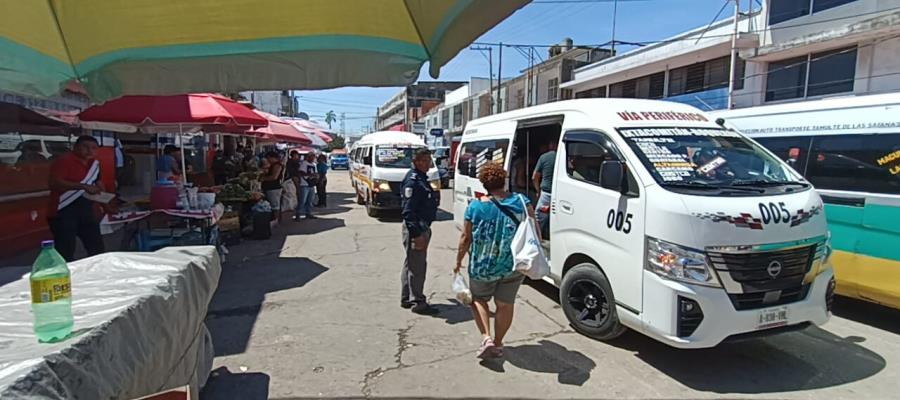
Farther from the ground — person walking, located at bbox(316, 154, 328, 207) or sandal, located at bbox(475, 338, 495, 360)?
person walking, located at bbox(316, 154, 328, 207)

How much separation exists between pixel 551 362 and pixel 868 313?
422cm

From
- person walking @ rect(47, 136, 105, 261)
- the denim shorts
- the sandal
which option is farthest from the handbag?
person walking @ rect(47, 136, 105, 261)

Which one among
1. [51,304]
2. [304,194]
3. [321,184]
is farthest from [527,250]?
[321,184]

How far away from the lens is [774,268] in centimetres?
382

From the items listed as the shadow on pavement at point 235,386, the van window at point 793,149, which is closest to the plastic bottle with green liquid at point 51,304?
the shadow on pavement at point 235,386

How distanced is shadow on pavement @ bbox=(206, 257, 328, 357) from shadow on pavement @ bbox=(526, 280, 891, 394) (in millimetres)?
3669

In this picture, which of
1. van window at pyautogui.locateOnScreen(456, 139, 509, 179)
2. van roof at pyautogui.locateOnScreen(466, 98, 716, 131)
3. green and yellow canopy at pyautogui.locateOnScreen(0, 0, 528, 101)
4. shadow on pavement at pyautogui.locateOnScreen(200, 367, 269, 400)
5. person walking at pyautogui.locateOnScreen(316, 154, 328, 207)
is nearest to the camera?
green and yellow canopy at pyautogui.locateOnScreen(0, 0, 528, 101)

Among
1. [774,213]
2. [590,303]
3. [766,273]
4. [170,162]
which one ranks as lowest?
[590,303]

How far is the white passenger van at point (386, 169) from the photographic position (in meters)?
12.7

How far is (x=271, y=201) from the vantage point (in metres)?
10.7

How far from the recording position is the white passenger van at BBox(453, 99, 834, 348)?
3730 mm

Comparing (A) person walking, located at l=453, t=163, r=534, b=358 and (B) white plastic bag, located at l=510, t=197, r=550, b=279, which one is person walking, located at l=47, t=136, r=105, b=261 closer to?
(A) person walking, located at l=453, t=163, r=534, b=358

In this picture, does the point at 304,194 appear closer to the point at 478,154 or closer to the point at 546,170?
the point at 478,154

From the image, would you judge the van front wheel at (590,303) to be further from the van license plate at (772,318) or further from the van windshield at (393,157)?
the van windshield at (393,157)
